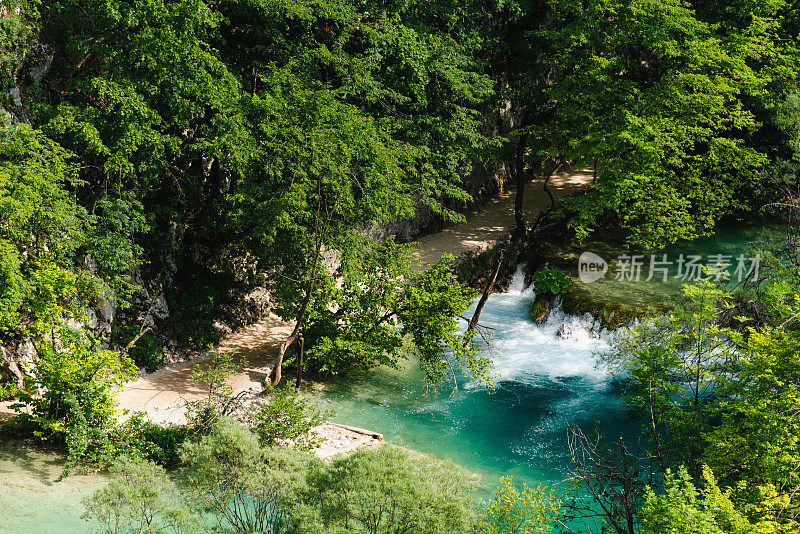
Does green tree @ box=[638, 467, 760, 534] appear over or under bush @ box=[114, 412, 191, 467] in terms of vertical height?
over

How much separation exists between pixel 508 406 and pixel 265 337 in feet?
19.9

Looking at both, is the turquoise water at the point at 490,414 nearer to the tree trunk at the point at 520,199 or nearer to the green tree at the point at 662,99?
the green tree at the point at 662,99

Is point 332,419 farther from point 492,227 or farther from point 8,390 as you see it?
point 492,227

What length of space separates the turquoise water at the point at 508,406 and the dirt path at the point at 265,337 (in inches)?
72.4

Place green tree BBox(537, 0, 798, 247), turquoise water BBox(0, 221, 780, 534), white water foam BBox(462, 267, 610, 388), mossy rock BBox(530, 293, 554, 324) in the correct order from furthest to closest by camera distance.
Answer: mossy rock BBox(530, 293, 554, 324) → green tree BBox(537, 0, 798, 247) → white water foam BBox(462, 267, 610, 388) → turquoise water BBox(0, 221, 780, 534)

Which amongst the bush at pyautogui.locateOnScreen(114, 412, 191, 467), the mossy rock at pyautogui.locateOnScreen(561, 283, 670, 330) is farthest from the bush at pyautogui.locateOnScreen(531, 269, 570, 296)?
the bush at pyautogui.locateOnScreen(114, 412, 191, 467)

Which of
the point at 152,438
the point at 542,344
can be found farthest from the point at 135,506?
the point at 542,344

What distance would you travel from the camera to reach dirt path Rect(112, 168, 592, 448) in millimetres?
14297

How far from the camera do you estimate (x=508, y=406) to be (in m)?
16.1

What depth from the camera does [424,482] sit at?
355 inches

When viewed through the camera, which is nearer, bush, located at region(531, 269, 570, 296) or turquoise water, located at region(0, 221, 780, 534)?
turquoise water, located at region(0, 221, 780, 534)

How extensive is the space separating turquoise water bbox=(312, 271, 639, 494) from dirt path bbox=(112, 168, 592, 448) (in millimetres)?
1838

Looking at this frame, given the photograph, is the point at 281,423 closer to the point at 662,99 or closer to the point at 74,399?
the point at 74,399

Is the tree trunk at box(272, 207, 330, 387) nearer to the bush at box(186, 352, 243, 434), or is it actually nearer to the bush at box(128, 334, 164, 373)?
the bush at box(186, 352, 243, 434)
